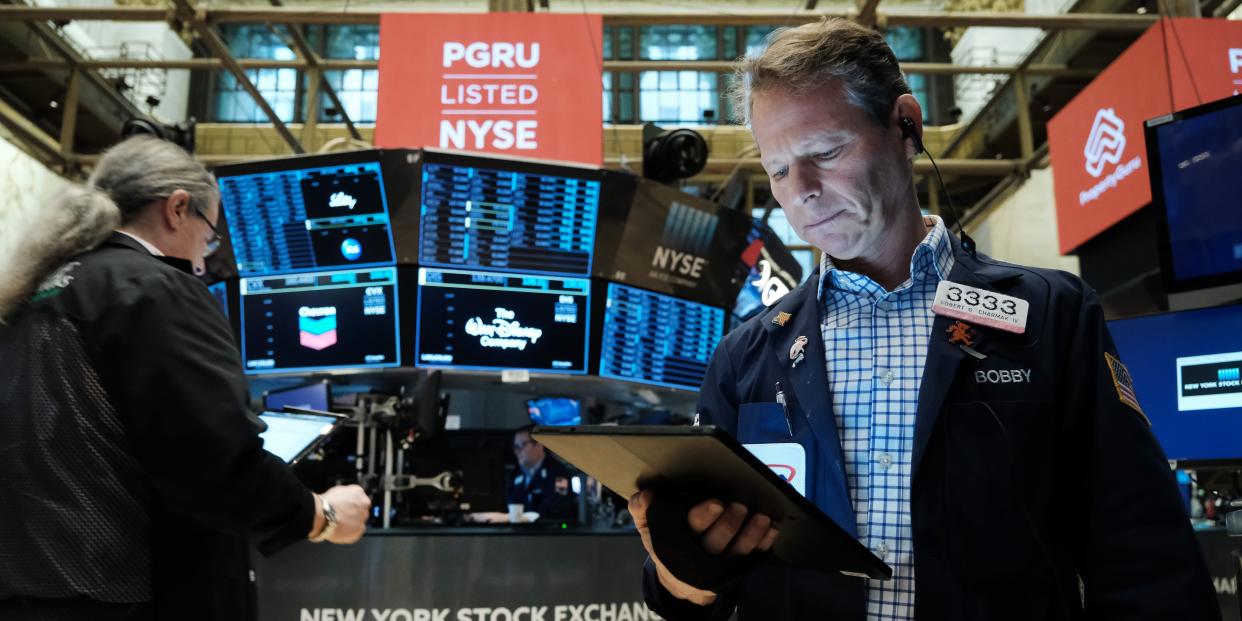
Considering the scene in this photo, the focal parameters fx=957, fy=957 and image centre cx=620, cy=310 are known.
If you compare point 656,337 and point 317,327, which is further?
point 656,337

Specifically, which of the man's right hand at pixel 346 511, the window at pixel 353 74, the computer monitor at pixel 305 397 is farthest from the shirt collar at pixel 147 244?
the window at pixel 353 74

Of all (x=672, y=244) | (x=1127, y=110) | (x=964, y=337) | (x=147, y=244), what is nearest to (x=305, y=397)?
(x=672, y=244)

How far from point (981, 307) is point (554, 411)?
15.0 ft

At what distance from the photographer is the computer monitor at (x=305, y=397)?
4525 millimetres

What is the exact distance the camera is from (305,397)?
4703 millimetres

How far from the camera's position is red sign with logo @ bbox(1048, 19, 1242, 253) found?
5.13 metres

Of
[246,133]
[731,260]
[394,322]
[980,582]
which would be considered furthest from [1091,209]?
[246,133]

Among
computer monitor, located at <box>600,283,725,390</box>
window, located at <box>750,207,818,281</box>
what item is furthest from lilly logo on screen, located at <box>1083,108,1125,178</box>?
window, located at <box>750,207,818,281</box>

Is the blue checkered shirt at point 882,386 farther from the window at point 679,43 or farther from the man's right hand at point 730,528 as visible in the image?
the window at point 679,43

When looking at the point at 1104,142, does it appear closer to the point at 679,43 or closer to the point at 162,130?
the point at 162,130

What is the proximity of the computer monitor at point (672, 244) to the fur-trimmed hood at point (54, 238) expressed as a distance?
3316 mm

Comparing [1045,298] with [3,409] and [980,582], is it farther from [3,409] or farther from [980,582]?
[3,409]

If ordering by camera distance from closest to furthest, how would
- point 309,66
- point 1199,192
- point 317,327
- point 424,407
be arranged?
point 1199,192 → point 424,407 → point 317,327 → point 309,66

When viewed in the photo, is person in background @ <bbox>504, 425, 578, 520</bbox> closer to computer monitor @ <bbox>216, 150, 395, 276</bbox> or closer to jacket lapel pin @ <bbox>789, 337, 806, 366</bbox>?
computer monitor @ <bbox>216, 150, 395, 276</bbox>
